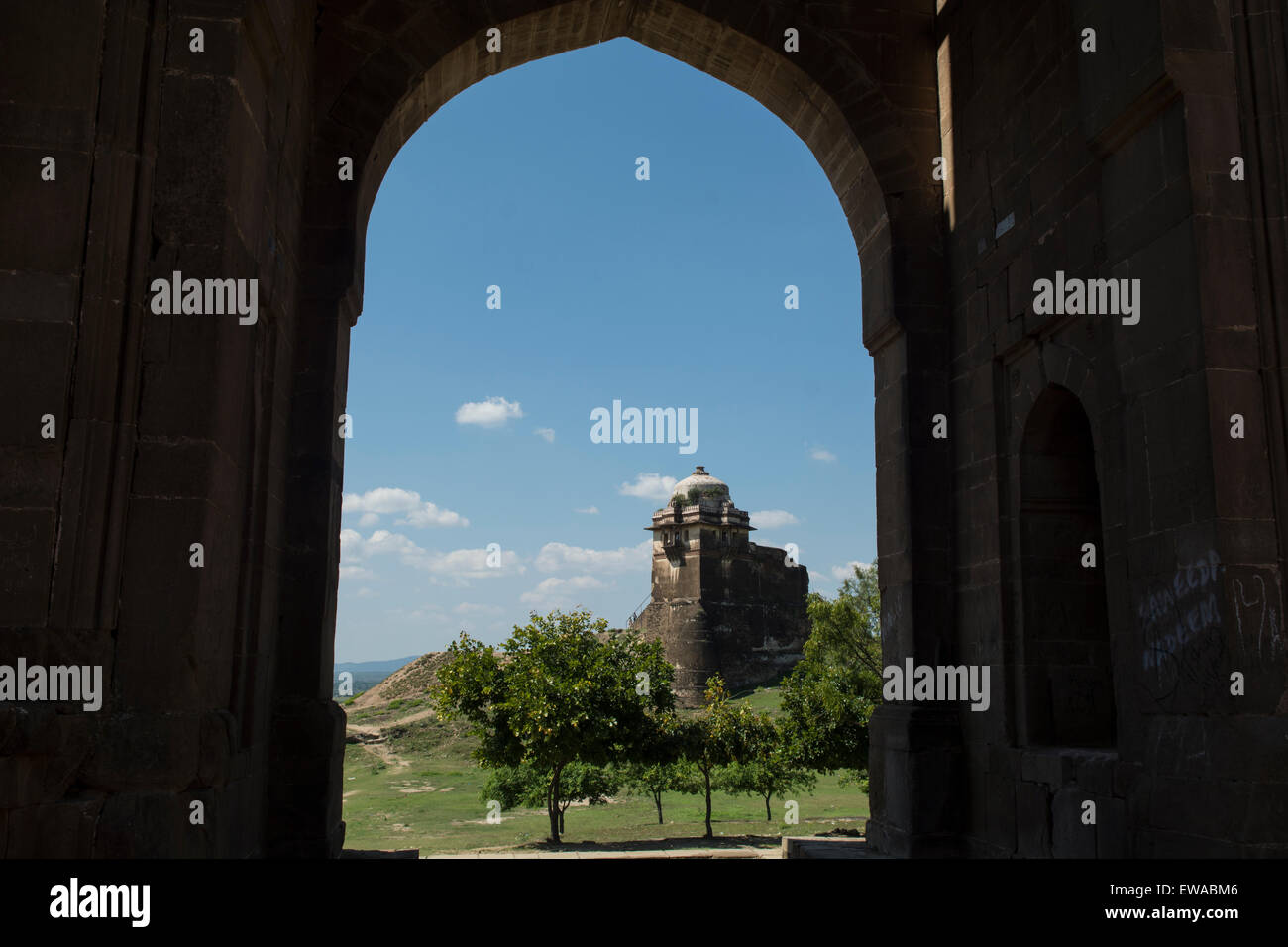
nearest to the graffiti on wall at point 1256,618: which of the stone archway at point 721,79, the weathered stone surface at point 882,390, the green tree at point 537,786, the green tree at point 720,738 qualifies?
the weathered stone surface at point 882,390

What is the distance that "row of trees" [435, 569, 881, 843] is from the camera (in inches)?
681

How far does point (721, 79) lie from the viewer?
8.74m

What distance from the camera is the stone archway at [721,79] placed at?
6.63 m

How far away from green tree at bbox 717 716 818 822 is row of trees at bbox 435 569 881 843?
0.03 metres

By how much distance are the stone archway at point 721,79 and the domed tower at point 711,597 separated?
26821 mm

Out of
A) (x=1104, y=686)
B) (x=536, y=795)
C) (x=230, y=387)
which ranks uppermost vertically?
(x=230, y=387)

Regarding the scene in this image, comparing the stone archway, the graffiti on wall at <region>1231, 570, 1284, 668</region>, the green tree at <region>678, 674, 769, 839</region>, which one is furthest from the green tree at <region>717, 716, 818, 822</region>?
the graffiti on wall at <region>1231, 570, 1284, 668</region>

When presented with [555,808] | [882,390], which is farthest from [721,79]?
[555,808]

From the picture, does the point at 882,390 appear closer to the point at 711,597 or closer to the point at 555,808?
the point at 555,808

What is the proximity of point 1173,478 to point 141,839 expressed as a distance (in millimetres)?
4629

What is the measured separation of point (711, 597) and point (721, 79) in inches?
1074
